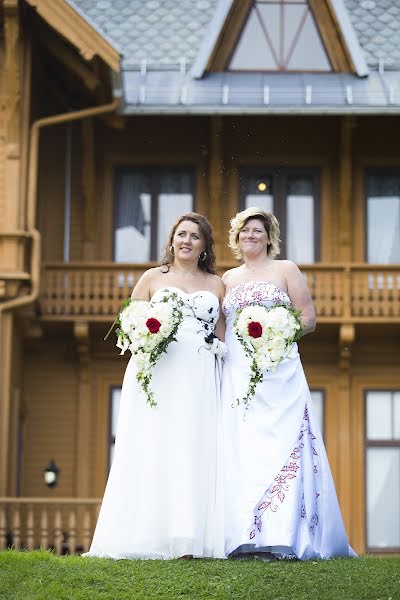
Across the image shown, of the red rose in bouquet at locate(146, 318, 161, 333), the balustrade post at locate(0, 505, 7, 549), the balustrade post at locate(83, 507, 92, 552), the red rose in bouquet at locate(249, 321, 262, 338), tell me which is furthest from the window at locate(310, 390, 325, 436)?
the red rose in bouquet at locate(146, 318, 161, 333)

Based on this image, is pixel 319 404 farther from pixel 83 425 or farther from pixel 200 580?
pixel 200 580

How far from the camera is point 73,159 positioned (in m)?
21.9

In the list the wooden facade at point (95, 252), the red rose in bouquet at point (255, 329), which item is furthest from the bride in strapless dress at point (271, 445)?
the wooden facade at point (95, 252)

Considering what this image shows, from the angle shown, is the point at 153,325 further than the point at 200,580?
Yes

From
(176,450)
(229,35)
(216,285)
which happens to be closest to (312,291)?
(229,35)

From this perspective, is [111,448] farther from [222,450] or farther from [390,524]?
[222,450]

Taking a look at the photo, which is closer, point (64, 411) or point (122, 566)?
point (122, 566)

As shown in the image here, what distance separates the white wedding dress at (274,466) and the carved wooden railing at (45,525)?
8293 mm

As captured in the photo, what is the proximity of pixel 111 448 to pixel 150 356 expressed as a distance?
11.1m

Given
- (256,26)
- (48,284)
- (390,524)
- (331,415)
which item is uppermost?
(256,26)

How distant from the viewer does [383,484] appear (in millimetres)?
20969

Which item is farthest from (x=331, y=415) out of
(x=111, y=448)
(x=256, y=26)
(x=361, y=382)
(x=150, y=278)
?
(x=150, y=278)

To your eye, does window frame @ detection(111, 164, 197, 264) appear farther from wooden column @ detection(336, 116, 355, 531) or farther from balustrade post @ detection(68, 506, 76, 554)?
balustrade post @ detection(68, 506, 76, 554)

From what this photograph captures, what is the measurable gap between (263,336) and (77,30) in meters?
9.59
